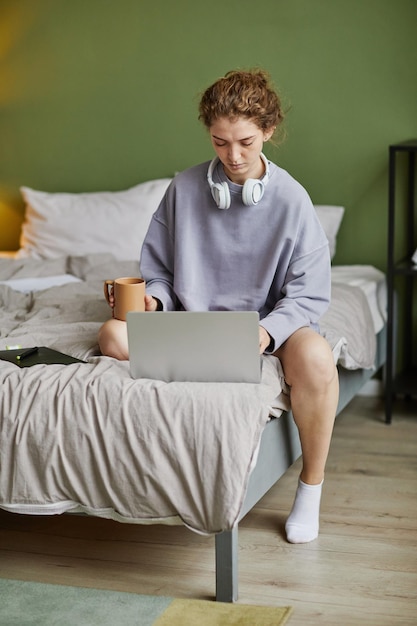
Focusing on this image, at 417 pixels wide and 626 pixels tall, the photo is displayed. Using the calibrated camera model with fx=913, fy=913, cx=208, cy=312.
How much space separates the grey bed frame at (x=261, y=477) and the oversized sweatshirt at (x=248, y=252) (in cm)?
28

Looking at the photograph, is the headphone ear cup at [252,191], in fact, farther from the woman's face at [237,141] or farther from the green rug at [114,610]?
the green rug at [114,610]

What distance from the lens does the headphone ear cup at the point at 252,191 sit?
220 cm

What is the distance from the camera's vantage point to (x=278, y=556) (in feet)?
6.79

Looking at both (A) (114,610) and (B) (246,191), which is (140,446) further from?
(B) (246,191)

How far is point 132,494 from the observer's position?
5.98 ft

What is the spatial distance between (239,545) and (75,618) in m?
0.49

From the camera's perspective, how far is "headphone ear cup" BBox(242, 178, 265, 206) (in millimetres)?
2199

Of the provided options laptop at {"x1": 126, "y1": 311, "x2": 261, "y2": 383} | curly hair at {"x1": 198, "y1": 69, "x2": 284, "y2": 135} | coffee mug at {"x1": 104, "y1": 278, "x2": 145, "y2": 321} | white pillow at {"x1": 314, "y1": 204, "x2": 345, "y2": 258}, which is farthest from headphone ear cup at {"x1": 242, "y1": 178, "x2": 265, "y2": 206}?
white pillow at {"x1": 314, "y1": 204, "x2": 345, "y2": 258}

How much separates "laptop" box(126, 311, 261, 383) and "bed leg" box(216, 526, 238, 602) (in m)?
0.32

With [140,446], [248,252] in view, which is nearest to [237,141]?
[248,252]

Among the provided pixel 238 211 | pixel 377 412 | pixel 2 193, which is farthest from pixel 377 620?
pixel 2 193

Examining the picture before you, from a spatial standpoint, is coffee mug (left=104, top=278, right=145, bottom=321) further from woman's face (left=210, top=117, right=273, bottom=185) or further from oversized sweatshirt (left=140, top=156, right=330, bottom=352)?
woman's face (left=210, top=117, right=273, bottom=185)

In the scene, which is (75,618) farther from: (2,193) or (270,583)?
(2,193)

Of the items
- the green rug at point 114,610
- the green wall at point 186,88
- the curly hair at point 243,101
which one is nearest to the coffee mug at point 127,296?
the curly hair at point 243,101
